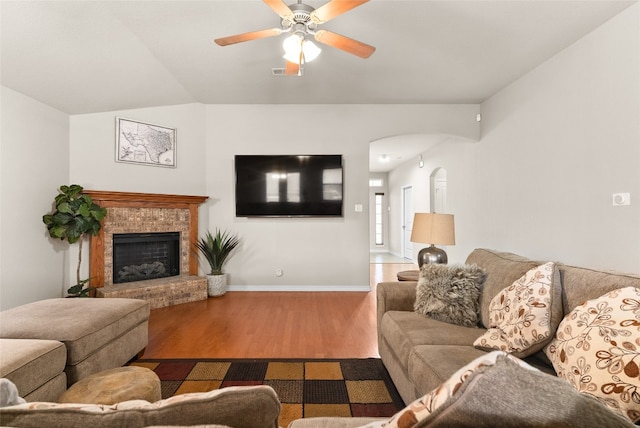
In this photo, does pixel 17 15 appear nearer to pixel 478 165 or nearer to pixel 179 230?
pixel 179 230

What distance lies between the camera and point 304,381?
2105 mm

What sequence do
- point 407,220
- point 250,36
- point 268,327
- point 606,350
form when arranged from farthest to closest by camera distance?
point 407,220, point 268,327, point 250,36, point 606,350

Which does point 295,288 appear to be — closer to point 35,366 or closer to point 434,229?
point 434,229

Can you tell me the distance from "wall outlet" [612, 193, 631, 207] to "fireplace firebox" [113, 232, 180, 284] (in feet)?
15.8

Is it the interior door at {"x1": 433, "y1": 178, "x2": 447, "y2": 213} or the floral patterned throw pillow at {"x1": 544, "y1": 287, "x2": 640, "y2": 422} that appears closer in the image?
the floral patterned throw pillow at {"x1": 544, "y1": 287, "x2": 640, "y2": 422}

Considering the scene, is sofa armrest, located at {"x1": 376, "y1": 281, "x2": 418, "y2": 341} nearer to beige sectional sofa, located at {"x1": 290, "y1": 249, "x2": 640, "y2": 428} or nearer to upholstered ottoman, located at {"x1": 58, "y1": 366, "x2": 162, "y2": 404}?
beige sectional sofa, located at {"x1": 290, "y1": 249, "x2": 640, "y2": 428}

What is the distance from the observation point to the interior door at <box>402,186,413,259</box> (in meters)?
8.14

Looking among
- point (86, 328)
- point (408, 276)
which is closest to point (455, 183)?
point (408, 276)

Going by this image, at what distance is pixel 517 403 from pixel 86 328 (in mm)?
2251

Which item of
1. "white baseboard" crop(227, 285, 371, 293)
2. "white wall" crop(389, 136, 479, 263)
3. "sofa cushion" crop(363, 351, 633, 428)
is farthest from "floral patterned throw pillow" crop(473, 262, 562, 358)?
"white wall" crop(389, 136, 479, 263)

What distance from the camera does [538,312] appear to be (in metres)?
1.41

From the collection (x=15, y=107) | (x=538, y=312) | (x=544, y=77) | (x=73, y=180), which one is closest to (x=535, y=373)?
(x=538, y=312)

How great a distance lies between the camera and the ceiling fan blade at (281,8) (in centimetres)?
194

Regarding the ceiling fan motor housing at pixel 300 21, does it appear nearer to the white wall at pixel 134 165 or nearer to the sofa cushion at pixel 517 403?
the sofa cushion at pixel 517 403
